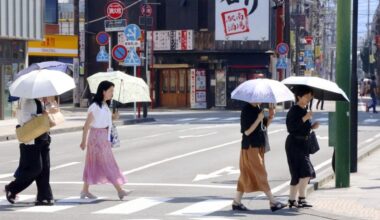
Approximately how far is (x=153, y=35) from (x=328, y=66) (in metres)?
95.9

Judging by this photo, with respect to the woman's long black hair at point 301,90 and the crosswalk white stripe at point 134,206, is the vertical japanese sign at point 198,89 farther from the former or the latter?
the woman's long black hair at point 301,90

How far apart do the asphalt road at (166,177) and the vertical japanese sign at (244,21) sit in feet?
80.1

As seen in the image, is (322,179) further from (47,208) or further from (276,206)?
(47,208)

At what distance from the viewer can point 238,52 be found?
56500mm

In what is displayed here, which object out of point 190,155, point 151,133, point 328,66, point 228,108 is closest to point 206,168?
point 190,155

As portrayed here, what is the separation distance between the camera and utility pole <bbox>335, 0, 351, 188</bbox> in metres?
15.2

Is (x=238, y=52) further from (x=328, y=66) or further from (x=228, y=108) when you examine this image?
(x=328, y=66)

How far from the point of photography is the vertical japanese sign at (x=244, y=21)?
2222 inches

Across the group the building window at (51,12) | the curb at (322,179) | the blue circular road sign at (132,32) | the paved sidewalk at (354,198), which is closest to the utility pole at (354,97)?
the paved sidewalk at (354,198)

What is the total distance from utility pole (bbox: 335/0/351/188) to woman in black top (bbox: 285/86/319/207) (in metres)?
2.37

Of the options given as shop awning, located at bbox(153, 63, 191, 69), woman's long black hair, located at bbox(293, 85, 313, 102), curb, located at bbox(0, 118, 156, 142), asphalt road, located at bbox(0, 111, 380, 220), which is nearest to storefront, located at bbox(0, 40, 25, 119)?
curb, located at bbox(0, 118, 156, 142)

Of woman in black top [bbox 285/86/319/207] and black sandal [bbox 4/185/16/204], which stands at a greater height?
woman in black top [bbox 285/86/319/207]

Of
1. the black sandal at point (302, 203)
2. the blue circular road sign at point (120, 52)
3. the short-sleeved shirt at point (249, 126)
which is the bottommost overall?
the black sandal at point (302, 203)

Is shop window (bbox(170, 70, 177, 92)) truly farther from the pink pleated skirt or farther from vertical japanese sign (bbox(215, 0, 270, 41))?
the pink pleated skirt
